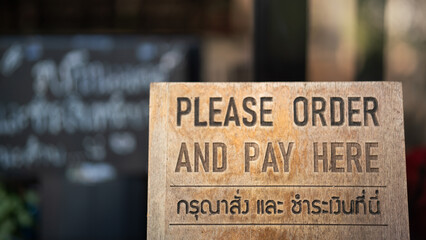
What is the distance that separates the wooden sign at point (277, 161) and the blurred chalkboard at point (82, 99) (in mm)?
1166

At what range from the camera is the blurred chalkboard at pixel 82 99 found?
6.48ft

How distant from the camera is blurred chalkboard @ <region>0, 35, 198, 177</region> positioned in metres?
1.98

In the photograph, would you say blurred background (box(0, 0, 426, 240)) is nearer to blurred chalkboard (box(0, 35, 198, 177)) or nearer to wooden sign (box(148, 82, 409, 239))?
blurred chalkboard (box(0, 35, 198, 177))

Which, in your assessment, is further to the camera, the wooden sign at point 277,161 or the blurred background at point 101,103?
the blurred background at point 101,103

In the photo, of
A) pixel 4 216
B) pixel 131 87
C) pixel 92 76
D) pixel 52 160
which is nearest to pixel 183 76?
pixel 131 87

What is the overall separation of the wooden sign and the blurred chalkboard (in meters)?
1.17

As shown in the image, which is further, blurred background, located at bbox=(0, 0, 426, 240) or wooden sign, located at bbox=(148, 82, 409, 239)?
blurred background, located at bbox=(0, 0, 426, 240)

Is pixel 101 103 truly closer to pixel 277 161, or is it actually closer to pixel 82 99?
pixel 82 99

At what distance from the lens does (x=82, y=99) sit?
6.57 ft

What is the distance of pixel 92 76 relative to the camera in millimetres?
2006

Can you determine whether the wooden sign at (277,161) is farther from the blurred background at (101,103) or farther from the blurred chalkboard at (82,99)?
the blurred chalkboard at (82,99)

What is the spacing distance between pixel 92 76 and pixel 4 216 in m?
0.85

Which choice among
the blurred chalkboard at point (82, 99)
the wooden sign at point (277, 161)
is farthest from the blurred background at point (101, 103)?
the wooden sign at point (277, 161)

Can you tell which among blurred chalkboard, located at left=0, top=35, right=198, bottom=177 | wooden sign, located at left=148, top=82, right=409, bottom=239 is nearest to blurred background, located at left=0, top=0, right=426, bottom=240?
blurred chalkboard, located at left=0, top=35, right=198, bottom=177
